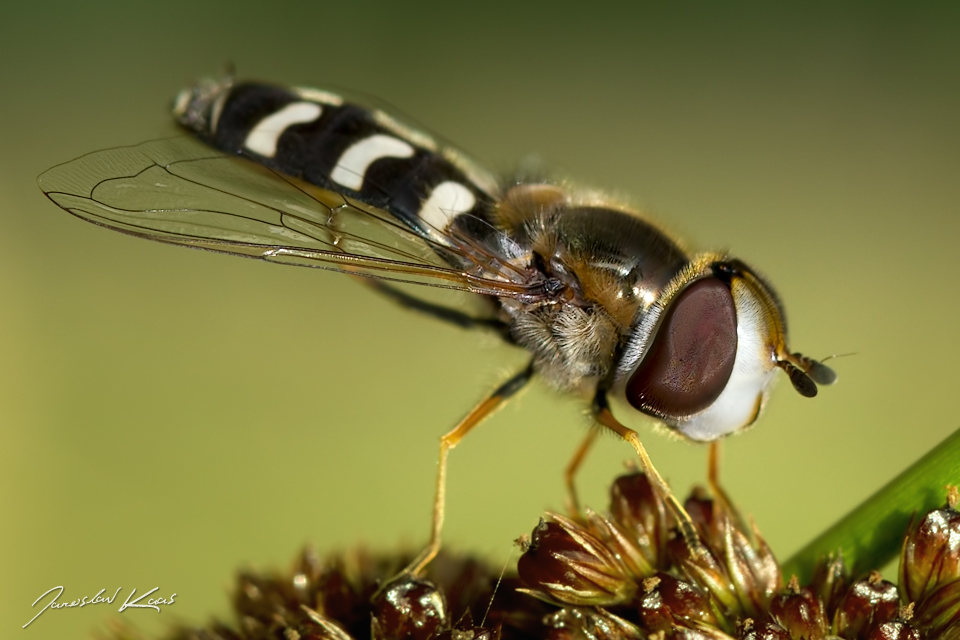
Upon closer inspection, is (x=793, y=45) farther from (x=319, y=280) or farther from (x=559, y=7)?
(x=319, y=280)

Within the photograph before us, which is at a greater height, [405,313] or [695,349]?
[695,349]

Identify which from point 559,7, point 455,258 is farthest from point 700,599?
point 559,7

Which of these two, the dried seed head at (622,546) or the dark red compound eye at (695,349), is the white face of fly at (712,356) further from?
the dried seed head at (622,546)

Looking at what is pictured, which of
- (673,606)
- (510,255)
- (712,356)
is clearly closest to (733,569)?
(673,606)

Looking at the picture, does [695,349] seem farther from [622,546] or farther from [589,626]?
[589,626]

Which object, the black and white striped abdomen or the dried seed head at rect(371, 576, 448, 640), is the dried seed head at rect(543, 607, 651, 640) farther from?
the black and white striped abdomen

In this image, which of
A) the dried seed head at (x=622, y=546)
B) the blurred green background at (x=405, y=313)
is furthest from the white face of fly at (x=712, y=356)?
the blurred green background at (x=405, y=313)

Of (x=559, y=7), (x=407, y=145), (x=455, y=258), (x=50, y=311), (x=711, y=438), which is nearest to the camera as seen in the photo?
(x=711, y=438)
